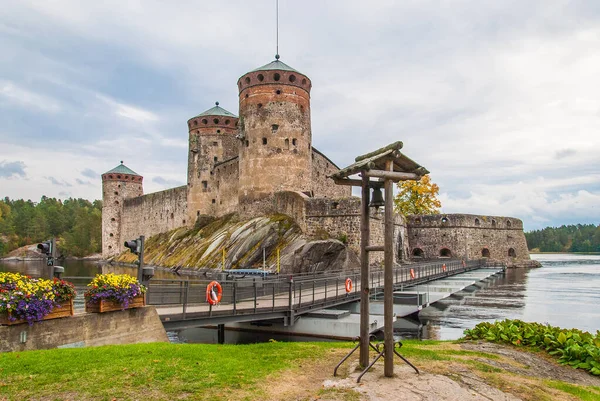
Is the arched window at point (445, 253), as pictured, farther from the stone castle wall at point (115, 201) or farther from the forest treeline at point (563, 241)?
the forest treeline at point (563, 241)

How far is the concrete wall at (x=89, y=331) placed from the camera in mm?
7770

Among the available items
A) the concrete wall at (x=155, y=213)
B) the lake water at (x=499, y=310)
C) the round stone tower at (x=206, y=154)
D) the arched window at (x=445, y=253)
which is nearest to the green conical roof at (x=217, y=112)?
the round stone tower at (x=206, y=154)

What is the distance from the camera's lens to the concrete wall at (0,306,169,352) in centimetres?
777

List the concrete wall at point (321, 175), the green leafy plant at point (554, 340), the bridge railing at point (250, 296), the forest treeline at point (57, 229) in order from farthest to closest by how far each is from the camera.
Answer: the forest treeline at point (57, 229)
the concrete wall at point (321, 175)
the bridge railing at point (250, 296)
the green leafy plant at point (554, 340)

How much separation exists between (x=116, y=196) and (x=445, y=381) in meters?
66.8

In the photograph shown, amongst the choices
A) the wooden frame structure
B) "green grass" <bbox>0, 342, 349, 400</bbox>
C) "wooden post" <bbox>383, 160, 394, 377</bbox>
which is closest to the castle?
the wooden frame structure

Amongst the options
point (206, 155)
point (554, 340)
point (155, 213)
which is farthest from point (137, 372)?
point (155, 213)

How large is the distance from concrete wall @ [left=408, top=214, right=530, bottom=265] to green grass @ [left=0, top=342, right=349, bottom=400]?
42061 mm

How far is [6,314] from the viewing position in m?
7.64

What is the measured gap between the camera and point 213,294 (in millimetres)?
11961

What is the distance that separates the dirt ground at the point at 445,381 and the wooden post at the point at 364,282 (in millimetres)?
314

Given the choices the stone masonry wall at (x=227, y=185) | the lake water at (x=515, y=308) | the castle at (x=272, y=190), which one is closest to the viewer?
the lake water at (x=515, y=308)

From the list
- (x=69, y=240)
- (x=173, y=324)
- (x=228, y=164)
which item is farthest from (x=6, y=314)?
(x=69, y=240)

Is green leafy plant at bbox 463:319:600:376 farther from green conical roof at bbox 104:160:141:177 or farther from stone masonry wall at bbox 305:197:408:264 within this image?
green conical roof at bbox 104:160:141:177
